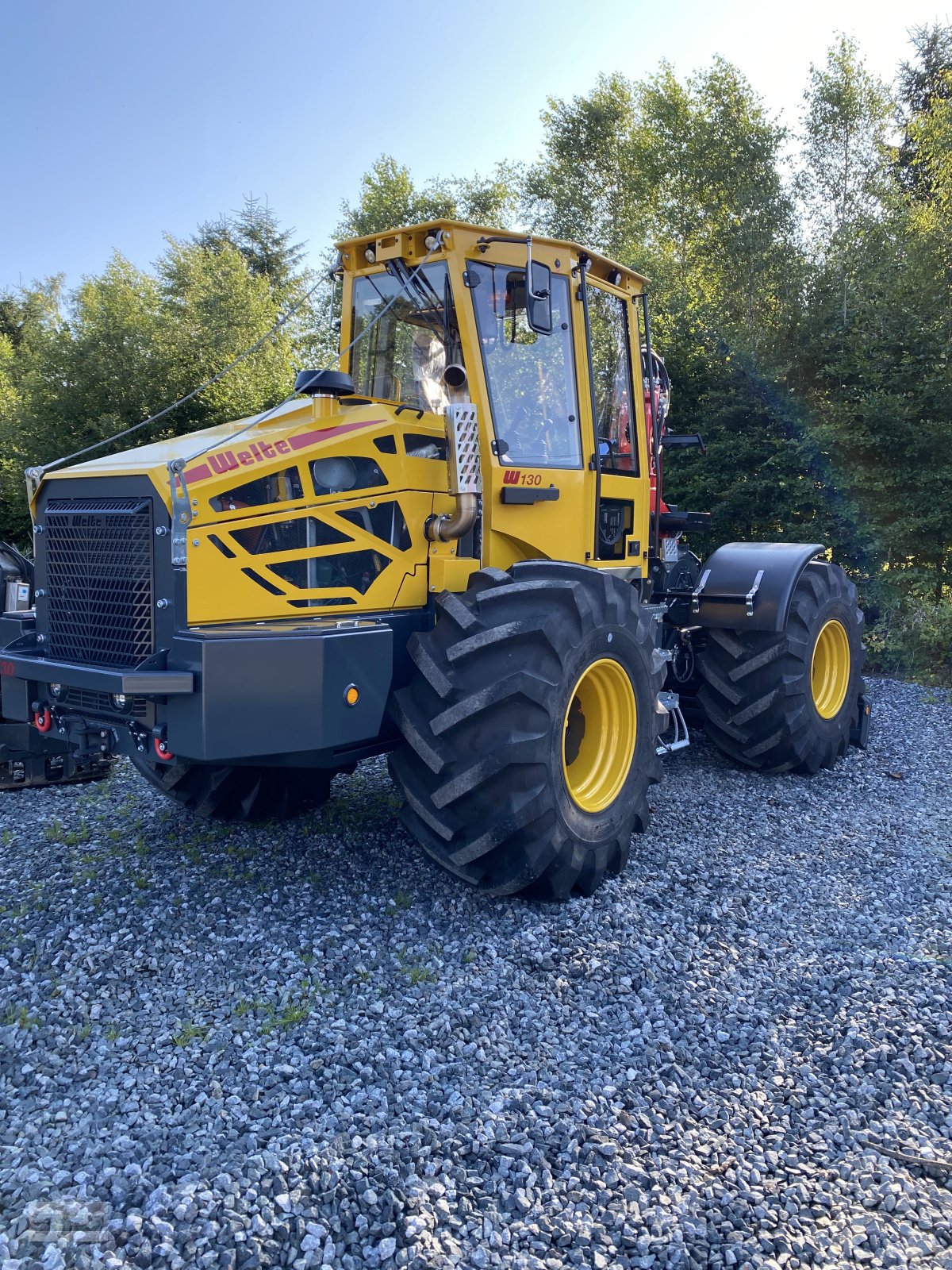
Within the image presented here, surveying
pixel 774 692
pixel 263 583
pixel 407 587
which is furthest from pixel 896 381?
pixel 263 583

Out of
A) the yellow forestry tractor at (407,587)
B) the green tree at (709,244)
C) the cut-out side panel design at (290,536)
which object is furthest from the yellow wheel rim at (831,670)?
the green tree at (709,244)

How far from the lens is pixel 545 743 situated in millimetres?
3861

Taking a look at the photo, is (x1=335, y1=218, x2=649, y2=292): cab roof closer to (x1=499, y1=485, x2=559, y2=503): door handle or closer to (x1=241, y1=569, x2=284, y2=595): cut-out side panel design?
(x1=499, y1=485, x2=559, y2=503): door handle

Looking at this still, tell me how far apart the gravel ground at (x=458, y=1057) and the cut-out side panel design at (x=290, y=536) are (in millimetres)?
1574

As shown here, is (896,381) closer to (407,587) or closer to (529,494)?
(529,494)

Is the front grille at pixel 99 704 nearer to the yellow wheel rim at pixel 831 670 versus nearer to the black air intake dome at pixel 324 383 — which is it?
the black air intake dome at pixel 324 383

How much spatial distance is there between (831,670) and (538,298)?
3.99m

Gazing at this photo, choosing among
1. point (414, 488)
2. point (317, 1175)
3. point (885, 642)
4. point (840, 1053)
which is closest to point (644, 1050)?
point (840, 1053)

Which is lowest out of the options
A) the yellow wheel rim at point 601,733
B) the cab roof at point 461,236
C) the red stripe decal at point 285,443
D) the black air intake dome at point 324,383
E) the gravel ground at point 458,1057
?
the gravel ground at point 458,1057

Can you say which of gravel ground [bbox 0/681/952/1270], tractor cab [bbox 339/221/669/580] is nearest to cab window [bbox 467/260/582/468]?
tractor cab [bbox 339/221/669/580]

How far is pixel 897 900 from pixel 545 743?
6.44 ft

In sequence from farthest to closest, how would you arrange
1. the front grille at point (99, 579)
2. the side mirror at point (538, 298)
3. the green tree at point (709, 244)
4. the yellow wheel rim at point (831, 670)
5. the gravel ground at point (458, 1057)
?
1. the green tree at point (709, 244)
2. the yellow wheel rim at point (831, 670)
3. the side mirror at point (538, 298)
4. the front grille at point (99, 579)
5. the gravel ground at point (458, 1057)

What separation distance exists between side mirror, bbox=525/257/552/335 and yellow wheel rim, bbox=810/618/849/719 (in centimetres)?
358

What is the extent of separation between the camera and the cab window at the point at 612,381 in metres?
5.18
